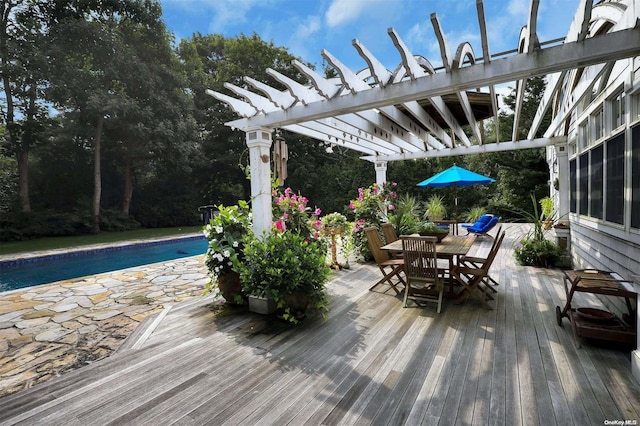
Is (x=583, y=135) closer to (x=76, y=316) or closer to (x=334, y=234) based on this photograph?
(x=334, y=234)

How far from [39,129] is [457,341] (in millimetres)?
16644

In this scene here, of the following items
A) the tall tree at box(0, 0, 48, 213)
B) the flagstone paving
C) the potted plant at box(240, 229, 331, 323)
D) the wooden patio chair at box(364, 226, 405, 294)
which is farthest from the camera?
the tall tree at box(0, 0, 48, 213)

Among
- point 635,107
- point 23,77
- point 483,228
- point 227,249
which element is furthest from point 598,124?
point 23,77

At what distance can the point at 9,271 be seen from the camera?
771cm

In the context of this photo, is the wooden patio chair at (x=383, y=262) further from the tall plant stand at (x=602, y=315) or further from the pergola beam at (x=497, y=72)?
the pergola beam at (x=497, y=72)

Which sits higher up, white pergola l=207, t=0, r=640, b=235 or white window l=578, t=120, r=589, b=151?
white pergola l=207, t=0, r=640, b=235

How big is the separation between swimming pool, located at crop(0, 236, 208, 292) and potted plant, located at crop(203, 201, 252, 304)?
5.61 m

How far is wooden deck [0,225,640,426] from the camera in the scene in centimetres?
197

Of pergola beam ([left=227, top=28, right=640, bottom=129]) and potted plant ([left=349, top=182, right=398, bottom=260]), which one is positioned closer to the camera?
pergola beam ([left=227, top=28, right=640, bottom=129])

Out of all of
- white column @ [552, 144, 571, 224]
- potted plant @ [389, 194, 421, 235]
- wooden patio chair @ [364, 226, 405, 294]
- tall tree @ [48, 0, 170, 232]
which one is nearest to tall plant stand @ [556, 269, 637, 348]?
wooden patio chair @ [364, 226, 405, 294]

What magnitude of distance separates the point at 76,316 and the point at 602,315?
18.8ft

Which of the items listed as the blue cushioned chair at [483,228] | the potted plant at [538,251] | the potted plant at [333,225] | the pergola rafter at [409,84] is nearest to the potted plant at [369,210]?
the potted plant at [333,225]

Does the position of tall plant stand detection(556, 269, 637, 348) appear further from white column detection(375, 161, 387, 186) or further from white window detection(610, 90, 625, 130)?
white column detection(375, 161, 387, 186)

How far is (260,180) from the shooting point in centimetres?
393
